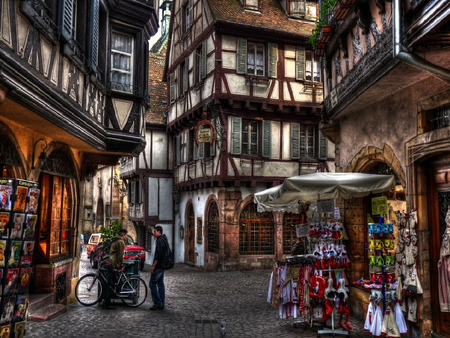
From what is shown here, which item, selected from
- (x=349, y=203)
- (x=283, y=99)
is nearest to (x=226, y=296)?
(x=349, y=203)

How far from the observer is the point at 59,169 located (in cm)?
960

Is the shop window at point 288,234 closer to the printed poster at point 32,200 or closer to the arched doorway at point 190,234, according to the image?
the arched doorway at point 190,234

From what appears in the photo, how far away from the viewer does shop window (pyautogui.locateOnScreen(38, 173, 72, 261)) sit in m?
9.30

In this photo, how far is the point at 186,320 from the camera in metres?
8.83

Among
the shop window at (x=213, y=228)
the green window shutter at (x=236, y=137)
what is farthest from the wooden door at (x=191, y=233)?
the green window shutter at (x=236, y=137)

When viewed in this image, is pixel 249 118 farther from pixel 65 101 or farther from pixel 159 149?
pixel 65 101

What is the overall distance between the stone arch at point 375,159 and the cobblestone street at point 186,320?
269 cm

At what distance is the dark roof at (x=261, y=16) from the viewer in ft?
61.0

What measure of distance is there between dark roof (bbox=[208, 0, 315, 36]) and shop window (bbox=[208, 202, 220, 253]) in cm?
749

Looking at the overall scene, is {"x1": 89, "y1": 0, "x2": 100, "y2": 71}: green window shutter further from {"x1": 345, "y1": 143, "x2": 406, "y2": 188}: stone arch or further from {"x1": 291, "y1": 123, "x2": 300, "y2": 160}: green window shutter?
{"x1": 291, "y1": 123, "x2": 300, "y2": 160}: green window shutter

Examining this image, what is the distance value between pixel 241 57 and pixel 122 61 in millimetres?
8220

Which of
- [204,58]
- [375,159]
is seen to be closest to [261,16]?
[204,58]

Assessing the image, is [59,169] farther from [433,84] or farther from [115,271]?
[433,84]

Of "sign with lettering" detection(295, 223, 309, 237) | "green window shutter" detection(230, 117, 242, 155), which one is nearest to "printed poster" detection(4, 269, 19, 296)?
"sign with lettering" detection(295, 223, 309, 237)
